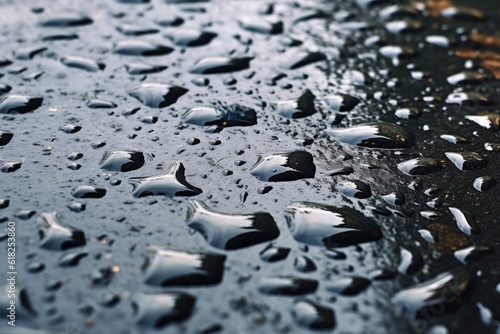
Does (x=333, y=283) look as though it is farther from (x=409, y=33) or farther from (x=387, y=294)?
(x=409, y=33)

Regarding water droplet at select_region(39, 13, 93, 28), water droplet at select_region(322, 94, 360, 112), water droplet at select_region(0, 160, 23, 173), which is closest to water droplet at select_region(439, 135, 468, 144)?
water droplet at select_region(322, 94, 360, 112)

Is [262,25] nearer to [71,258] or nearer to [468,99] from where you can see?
[468,99]

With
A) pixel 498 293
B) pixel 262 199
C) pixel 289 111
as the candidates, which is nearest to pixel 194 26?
pixel 289 111

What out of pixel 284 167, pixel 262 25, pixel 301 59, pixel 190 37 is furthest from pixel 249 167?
pixel 262 25

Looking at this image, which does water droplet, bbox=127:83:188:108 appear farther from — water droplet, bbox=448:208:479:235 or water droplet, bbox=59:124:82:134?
water droplet, bbox=448:208:479:235

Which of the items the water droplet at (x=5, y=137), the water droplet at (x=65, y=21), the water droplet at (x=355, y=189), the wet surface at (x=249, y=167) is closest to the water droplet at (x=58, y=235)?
the wet surface at (x=249, y=167)
